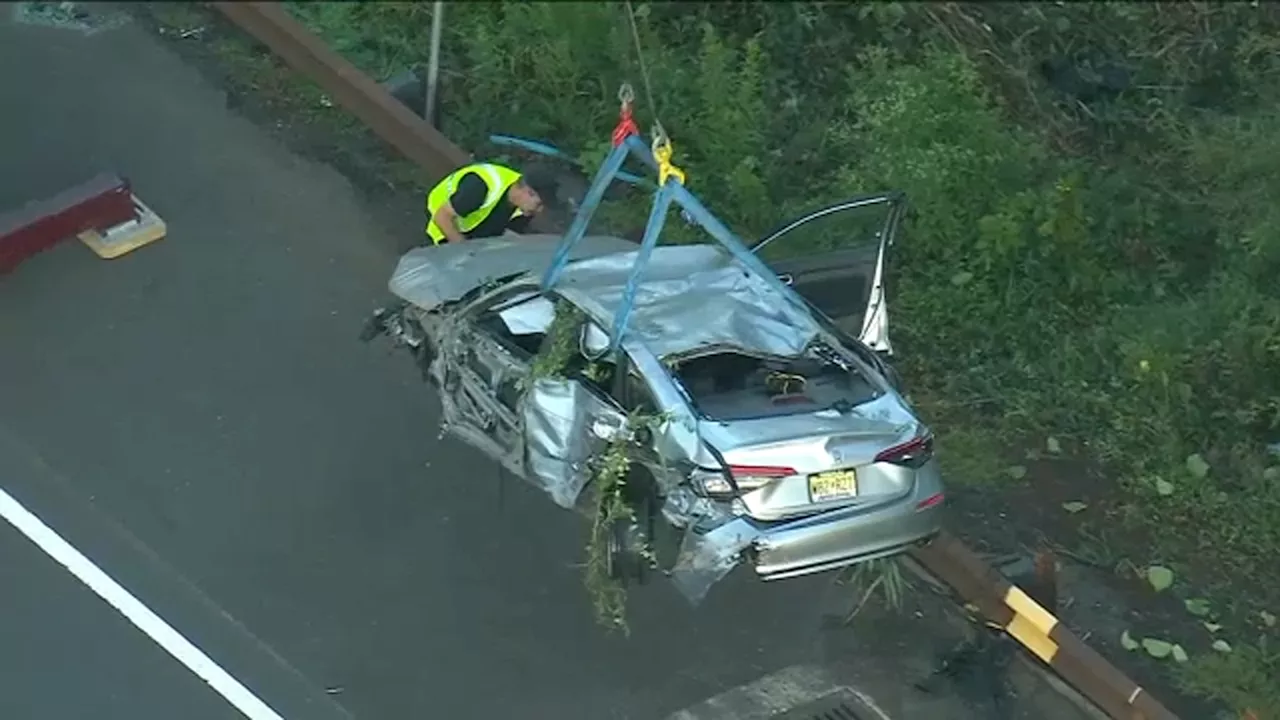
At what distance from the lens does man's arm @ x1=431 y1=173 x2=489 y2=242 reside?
10.5 metres

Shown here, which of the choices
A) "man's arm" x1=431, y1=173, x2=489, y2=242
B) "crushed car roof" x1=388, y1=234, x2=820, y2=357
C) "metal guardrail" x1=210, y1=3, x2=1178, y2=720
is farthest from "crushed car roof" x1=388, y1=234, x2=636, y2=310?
"metal guardrail" x1=210, y1=3, x2=1178, y2=720

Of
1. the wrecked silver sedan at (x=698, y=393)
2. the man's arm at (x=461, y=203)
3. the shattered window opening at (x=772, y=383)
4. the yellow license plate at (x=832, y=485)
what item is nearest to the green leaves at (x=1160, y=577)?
the wrecked silver sedan at (x=698, y=393)

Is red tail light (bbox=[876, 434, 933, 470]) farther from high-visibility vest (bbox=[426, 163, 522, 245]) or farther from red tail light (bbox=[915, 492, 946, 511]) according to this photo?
high-visibility vest (bbox=[426, 163, 522, 245])

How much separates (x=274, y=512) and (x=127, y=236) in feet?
8.66

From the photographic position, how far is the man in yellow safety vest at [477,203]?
10.5 metres

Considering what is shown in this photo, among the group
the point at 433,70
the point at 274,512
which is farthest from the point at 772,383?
the point at 433,70

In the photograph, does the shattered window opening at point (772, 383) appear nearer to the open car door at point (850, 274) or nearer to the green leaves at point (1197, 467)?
the open car door at point (850, 274)

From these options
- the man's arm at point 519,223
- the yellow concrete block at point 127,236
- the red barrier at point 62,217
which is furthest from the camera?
the yellow concrete block at point 127,236

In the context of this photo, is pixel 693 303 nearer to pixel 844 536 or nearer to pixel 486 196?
pixel 844 536

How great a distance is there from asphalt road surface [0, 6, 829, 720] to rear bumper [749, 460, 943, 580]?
93cm

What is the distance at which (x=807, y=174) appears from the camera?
40.7 ft

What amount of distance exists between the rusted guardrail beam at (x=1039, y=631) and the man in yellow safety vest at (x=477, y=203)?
9.99ft

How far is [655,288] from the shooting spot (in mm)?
9234

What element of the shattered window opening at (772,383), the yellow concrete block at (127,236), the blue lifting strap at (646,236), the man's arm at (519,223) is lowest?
the yellow concrete block at (127,236)
